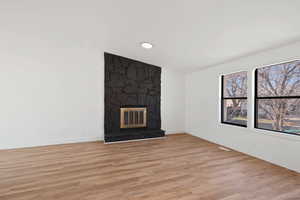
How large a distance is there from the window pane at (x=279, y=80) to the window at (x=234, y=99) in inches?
15.2

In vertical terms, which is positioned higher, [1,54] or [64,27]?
[64,27]

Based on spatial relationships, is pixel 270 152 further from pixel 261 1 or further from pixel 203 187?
pixel 261 1

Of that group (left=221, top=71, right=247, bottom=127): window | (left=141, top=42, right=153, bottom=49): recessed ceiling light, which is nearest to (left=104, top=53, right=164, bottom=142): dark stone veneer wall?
(left=141, top=42, right=153, bottom=49): recessed ceiling light

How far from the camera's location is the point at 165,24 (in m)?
2.33

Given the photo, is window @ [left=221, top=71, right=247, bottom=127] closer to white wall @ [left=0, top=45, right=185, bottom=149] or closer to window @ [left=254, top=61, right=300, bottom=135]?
window @ [left=254, top=61, right=300, bottom=135]

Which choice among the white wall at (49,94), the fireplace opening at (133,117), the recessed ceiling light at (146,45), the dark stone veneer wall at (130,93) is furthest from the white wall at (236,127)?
the white wall at (49,94)

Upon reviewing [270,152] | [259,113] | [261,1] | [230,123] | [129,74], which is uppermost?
[261,1]

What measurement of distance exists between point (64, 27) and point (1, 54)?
173 centimetres

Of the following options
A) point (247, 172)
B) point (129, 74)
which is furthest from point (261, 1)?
point (129, 74)

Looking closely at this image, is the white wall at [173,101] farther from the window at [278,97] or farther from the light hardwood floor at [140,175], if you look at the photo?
the window at [278,97]

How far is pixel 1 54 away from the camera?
128 inches

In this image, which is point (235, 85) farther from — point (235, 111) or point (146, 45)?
point (146, 45)

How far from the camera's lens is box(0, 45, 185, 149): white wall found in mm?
3334

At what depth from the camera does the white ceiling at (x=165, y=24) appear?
1823mm
